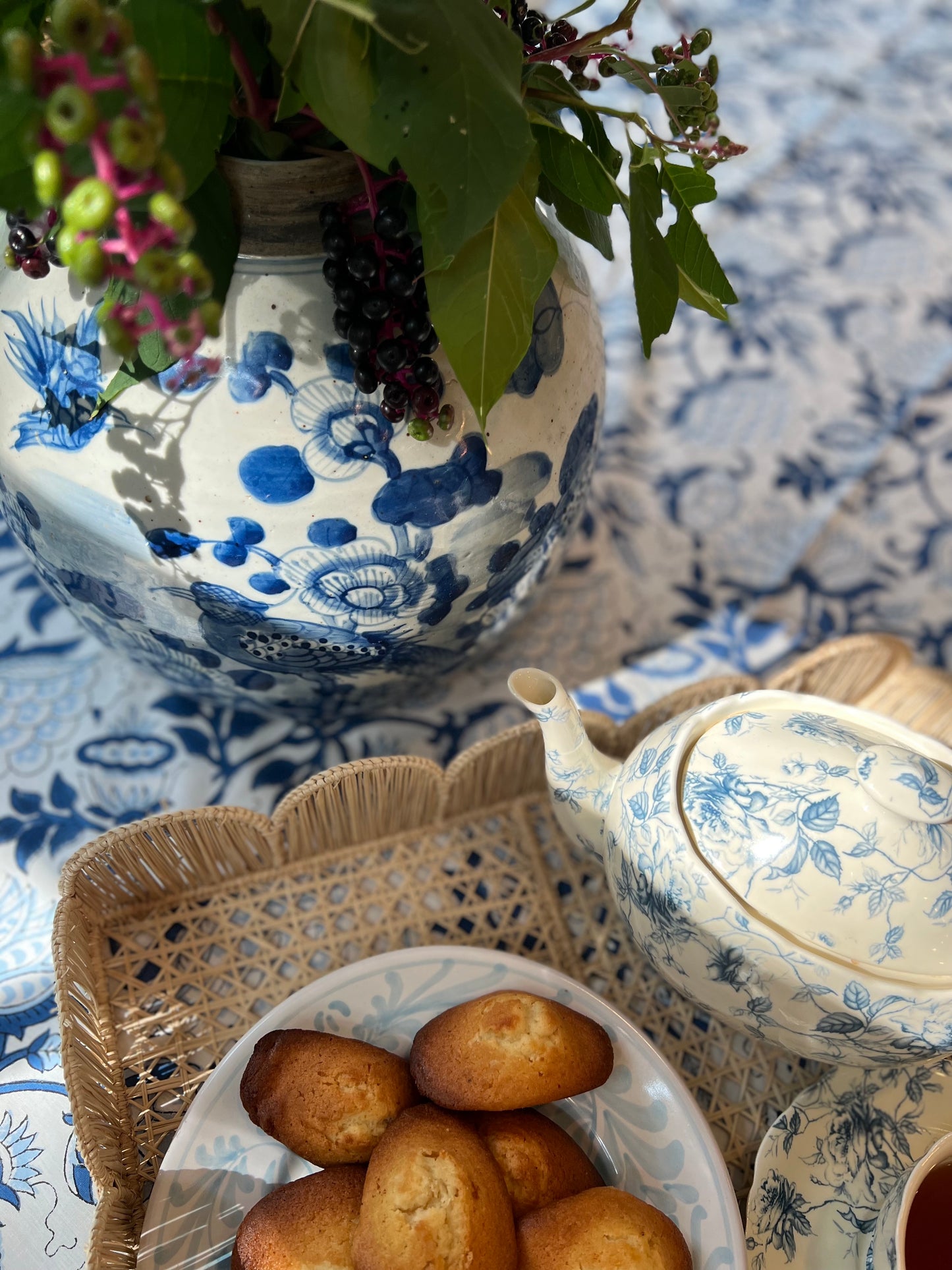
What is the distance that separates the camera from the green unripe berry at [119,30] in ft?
0.74

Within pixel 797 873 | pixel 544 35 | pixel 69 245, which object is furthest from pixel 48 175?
pixel 797 873

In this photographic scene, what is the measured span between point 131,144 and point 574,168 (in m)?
0.18

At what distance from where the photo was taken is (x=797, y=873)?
0.38m

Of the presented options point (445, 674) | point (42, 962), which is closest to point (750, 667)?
point (445, 674)

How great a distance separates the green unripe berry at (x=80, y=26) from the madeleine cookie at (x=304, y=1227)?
→ 372 mm

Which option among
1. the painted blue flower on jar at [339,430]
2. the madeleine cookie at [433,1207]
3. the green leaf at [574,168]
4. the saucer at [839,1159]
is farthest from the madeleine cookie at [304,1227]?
the green leaf at [574,168]

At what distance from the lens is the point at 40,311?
Answer: 377 mm

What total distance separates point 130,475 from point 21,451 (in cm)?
6

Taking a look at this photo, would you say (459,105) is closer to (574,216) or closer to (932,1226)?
(574,216)

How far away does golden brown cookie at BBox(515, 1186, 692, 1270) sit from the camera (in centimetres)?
36

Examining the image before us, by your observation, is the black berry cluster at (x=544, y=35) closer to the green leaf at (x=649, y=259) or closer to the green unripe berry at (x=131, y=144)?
the green leaf at (x=649, y=259)

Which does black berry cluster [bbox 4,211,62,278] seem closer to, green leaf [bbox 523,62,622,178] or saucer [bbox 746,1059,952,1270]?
green leaf [bbox 523,62,622,178]

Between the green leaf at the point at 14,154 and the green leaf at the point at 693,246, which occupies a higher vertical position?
the green leaf at the point at 14,154

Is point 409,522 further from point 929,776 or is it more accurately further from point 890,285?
point 890,285
